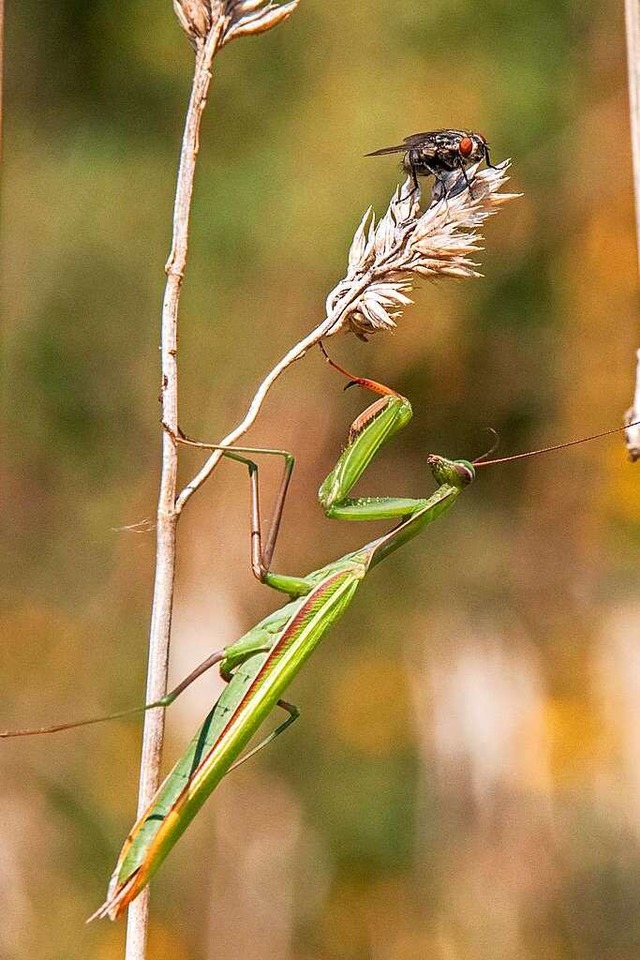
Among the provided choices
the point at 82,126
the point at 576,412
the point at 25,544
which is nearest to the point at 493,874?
the point at 576,412

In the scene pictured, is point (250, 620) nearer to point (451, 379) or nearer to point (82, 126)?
point (451, 379)

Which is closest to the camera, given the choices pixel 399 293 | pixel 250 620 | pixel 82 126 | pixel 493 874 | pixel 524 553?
pixel 399 293

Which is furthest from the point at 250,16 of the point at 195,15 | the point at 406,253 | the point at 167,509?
the point at 167,509

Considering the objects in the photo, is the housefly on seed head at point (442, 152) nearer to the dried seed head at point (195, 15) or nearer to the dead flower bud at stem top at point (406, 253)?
the dead flower bud at stem top at point (406, 253)

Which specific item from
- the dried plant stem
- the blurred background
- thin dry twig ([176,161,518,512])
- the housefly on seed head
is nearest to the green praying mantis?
the dried plant stem

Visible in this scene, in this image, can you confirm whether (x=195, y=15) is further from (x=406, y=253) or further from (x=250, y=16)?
(x=406, y=253)

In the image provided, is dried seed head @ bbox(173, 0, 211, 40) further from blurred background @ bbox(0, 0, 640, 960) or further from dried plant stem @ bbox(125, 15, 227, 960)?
blurred background @ bbox(0, 0, 640, 960)

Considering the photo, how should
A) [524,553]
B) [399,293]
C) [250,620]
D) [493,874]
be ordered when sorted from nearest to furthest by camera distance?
[399,293] < [493,874] < [250,620] < [524,553]
